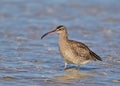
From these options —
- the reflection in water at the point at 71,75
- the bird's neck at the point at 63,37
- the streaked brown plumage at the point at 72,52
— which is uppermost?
the bird's neck at the point at 63,37

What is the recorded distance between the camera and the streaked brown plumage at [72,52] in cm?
1262

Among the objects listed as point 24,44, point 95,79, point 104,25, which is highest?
point 104,25

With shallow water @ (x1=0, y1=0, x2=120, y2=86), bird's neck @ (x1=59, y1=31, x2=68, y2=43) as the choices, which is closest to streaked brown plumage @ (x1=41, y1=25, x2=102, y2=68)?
bird's neck @ (x1=59, y1=31, x2=68, y2=43)

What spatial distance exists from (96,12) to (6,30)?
21.6ft

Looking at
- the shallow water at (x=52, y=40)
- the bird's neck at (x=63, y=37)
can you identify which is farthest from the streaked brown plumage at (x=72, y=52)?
the shallow water at (x=52, y=40)

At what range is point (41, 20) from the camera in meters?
20.9

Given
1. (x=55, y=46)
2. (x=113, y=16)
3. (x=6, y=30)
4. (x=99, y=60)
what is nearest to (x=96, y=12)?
(x=113, y=16)

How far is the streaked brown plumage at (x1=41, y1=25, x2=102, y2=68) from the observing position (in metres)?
12.6

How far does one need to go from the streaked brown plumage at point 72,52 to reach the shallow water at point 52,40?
25 cm

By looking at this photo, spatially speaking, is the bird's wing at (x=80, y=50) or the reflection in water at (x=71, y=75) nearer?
the reflection in water at (x=71, y=75)

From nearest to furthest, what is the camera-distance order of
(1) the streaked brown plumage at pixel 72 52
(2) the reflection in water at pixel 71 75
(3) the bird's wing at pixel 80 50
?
(2) the reflection in water at pixel 71 75, (1) the streaked brown plumage at pixel 72 52, (3) the bird's wing at pixel 80 50

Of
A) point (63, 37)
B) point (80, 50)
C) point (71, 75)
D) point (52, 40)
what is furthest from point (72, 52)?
point (52, 40)

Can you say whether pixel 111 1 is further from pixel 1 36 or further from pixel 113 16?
pixel 1 36

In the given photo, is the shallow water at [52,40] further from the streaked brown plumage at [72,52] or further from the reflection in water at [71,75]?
the streaked brown plumage at [72,52]
